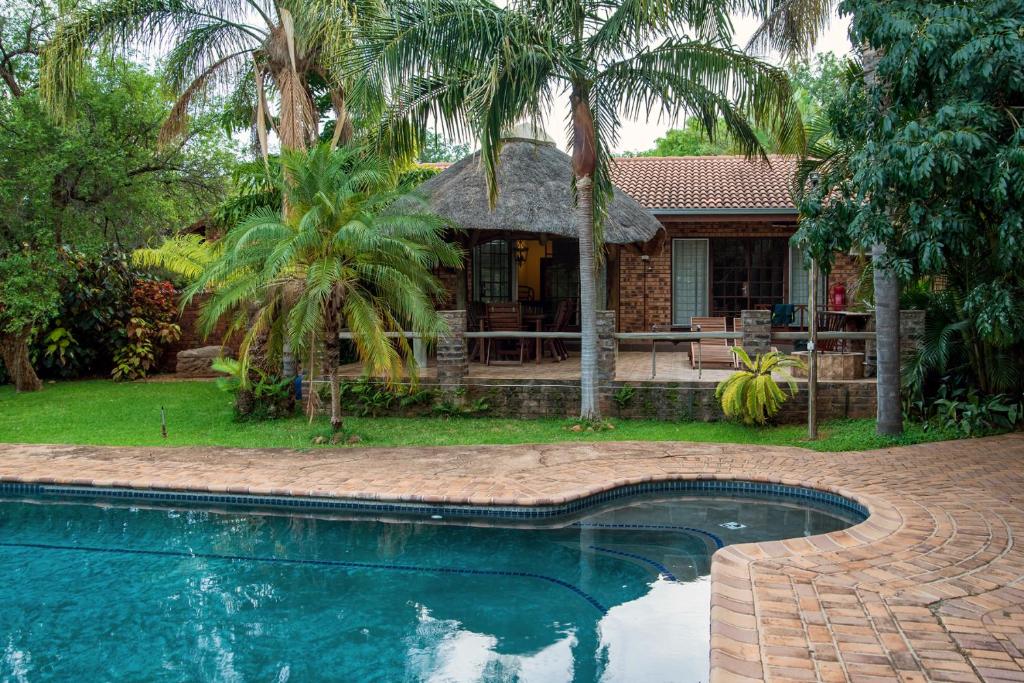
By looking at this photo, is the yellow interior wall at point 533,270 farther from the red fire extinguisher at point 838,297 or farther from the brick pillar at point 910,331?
the brick pillar at point 910,331

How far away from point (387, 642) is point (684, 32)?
823cm

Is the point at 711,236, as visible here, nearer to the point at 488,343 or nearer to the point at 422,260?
the point at 488,343

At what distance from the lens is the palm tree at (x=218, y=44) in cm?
1191

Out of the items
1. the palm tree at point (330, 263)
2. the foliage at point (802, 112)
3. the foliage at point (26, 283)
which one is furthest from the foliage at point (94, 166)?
the foliage at point (802, 112)

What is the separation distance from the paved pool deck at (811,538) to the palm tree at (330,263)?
5.05 feet

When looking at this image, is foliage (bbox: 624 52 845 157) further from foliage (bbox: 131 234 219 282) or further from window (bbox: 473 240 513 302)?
foliage (bbox: 131 234 219 282)

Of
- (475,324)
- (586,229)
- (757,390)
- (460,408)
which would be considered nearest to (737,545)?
(757,390)

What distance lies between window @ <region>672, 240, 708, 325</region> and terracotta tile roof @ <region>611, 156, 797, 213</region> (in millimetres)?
1115

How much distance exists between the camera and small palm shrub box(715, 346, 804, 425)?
36.1 ft

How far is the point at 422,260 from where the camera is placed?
1074 cm

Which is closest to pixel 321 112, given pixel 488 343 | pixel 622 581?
pixel 488 343

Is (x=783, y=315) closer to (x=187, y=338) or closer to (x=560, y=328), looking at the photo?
(x=560, y=328)

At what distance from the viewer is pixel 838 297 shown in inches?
626

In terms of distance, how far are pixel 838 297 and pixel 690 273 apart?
311 centimetres
